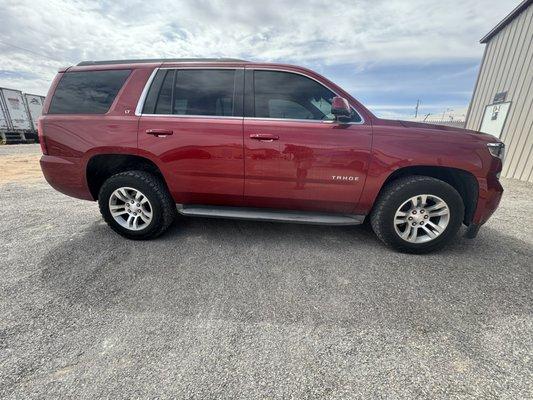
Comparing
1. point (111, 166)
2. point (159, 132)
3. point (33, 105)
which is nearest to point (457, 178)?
point (159, 132)

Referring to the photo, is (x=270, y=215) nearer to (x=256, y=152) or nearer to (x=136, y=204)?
(x=256, y=152)

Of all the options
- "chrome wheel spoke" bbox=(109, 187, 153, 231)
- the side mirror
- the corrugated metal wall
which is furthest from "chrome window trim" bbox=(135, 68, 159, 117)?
the corrugated metal wall

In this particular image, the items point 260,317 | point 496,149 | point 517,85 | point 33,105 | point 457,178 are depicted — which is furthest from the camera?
point 33,105

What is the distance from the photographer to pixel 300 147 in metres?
2.79

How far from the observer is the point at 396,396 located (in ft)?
4.75

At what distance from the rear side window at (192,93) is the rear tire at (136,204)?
0.78 metres

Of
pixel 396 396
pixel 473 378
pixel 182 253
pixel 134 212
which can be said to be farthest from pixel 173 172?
pixel 473 378

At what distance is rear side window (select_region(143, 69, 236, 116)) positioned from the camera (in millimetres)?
2951

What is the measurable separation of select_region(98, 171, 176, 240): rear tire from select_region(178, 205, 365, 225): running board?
0.24 metres

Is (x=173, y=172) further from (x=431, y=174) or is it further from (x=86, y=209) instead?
Result: (x=431, y=174)

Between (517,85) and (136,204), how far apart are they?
1002 cm

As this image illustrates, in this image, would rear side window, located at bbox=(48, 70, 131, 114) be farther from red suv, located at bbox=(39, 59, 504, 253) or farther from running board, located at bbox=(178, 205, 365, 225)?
running board, located at bbox=(178, 205, 365, 225)

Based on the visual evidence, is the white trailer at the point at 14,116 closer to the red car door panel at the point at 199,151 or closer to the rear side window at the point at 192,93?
the rear side window at the point at 192,93

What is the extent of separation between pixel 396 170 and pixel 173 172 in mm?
2398
